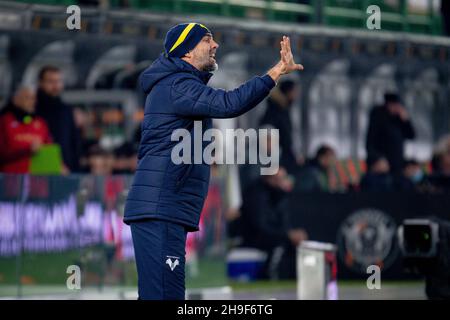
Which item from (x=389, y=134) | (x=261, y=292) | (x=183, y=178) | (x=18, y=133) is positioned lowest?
(x=261, y=292)

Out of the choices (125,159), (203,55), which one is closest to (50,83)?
(125,159)

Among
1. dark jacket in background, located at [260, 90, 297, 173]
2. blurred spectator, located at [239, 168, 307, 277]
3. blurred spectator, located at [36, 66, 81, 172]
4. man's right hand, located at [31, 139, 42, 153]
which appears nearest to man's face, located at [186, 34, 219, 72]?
man's right hand, located at [31, 139, 42, 153]

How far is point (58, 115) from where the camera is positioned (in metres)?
13.9

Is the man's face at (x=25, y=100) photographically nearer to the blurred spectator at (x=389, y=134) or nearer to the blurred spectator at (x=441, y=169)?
the blurred spectator at (x=389, y=134)

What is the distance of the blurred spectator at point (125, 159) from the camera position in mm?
14336

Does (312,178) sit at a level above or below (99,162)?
below

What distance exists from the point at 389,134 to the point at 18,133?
6191mm

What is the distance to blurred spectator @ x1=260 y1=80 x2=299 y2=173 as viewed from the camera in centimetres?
1612

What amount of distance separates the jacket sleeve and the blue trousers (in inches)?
25.9

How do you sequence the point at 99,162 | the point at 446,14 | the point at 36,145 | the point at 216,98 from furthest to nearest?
the point at 446,14 → the point at 99,162 → the point at 36,145 → the point at 216,98

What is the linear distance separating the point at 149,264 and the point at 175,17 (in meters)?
Result: 11.1

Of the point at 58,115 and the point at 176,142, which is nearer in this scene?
the point at 176,142

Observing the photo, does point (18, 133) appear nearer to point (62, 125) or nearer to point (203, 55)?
point (62, 125)
